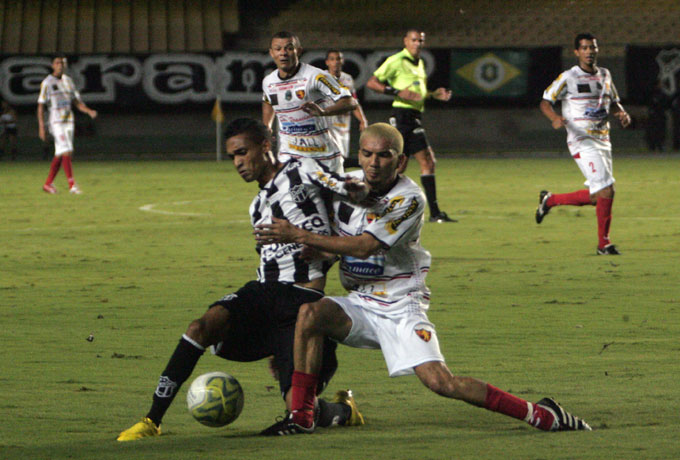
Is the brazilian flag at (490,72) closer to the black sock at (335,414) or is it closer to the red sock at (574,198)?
the red sock at (574,198)

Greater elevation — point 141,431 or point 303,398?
point 303,398

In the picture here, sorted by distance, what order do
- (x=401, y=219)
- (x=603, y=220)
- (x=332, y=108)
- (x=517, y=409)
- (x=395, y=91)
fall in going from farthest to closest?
1. (x=395, y=91)
2. (x=603, y=220)
3. (x=332, y=108)
4. (x=401, y=219)
5. (x=517, y=409)

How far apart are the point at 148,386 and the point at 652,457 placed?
9.15 feet

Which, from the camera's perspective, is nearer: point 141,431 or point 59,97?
point 141,431

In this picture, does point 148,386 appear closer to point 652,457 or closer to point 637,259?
point 652,457

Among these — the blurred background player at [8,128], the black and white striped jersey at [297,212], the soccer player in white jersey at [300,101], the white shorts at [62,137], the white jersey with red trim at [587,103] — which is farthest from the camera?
the blurred background player at [8,128]

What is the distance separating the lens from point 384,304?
5773mm

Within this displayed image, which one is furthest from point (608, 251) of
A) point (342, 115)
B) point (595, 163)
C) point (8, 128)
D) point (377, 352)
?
point (8, 128)

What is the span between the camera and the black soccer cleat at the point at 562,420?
5512 millimetres

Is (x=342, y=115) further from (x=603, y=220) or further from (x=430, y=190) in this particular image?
(x=603, y=220)

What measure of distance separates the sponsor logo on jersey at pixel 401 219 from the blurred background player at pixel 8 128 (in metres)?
28.0

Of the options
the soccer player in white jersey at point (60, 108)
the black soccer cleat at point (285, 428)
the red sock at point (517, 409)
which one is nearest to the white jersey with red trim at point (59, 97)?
the soccer player in white jersey at point (60, 108)

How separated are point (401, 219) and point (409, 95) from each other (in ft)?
32.8

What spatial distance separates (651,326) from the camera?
27.3 ft
